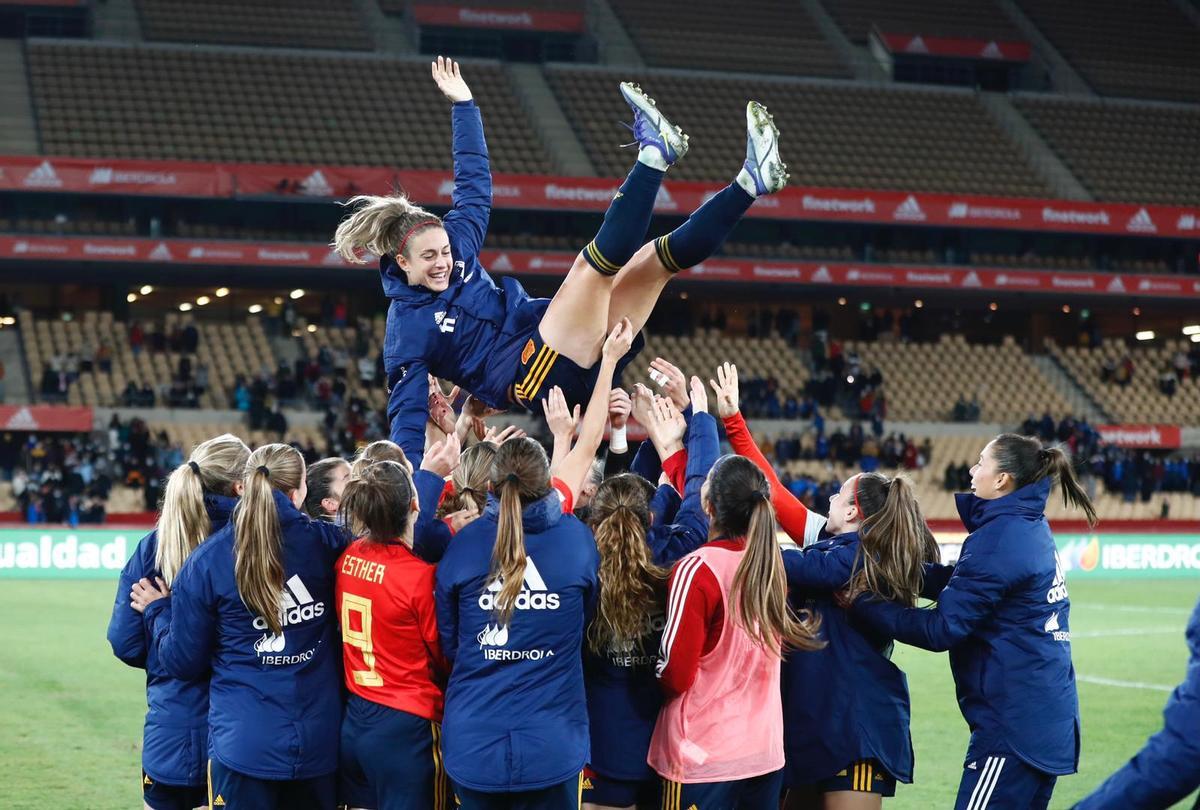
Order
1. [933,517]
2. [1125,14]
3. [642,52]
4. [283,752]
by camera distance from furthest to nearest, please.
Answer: [1125,14]
[642,52]
[933,517]
[283,752]

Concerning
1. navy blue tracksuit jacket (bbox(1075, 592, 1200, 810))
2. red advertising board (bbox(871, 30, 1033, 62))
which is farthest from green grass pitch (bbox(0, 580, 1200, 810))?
red advertising board (bbox(871, 30, 1033, 62))

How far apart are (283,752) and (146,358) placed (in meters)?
27.1

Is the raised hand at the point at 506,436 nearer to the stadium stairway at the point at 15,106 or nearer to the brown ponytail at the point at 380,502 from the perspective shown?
the brown ponytail at the point at 380,502

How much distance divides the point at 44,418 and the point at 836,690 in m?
25.5

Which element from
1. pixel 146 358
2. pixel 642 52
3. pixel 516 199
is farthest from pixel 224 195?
pixel 642 52

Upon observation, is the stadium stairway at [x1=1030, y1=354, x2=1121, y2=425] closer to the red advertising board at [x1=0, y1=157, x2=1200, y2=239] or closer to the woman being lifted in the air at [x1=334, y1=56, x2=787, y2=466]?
the red advertising board at [x1=0, y1=157, x2=1200, y2=239]

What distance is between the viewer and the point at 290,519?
4.67 metres

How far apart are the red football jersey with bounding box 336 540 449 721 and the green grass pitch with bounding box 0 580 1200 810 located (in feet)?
13.4

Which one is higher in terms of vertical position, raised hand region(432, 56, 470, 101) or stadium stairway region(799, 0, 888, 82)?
stadium stairway region(799, 0, 888, 82)

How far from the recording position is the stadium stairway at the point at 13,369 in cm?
2848

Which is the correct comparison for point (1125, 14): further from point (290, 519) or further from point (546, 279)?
point (290, 519)

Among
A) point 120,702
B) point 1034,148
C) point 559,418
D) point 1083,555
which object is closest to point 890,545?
point 559,418

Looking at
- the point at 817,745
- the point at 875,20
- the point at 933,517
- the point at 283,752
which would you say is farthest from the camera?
the point at 875,20

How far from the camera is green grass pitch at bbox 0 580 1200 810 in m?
8.53
